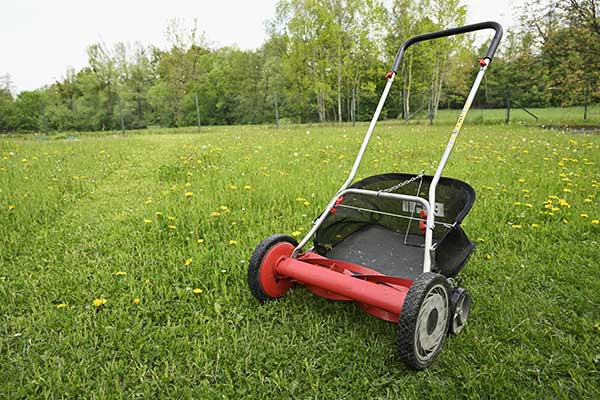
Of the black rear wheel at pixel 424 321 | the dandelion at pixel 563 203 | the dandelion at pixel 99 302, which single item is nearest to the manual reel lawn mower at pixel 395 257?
the black rear wheel at pixel 424 321

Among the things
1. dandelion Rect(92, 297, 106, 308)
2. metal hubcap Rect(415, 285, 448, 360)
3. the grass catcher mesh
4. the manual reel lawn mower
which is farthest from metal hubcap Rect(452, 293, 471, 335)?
dandelion Rect(92, 297, 106, 308)

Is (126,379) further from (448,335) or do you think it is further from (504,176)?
(504,176)

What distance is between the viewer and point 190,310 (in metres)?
2.26

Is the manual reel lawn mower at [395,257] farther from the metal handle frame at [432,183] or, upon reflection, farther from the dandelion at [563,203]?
the dandelion at [563,203]

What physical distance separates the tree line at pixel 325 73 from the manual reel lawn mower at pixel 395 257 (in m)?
12.3

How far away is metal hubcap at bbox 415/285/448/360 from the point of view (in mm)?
1686

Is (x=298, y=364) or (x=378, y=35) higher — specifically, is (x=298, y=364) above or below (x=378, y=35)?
below

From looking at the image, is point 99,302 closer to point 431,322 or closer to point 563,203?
point 431,322

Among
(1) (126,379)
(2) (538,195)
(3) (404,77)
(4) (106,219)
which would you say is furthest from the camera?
(3) (404,77)

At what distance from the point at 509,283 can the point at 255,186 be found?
262 cm

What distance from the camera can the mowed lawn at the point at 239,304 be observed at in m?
1.73

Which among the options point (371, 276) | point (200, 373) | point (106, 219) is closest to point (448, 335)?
point (371, 276)

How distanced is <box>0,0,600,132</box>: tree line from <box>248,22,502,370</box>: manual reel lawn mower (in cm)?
1231

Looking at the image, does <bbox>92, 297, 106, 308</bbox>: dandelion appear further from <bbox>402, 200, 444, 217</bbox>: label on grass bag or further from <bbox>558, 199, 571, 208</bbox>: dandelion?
<bbox>558, 199, 571, 208</bbox>: dandelion
